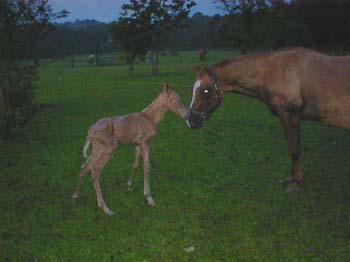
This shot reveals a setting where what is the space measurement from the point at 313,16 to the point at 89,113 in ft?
98.0

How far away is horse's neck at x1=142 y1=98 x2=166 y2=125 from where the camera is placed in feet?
25.6

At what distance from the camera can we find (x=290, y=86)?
818 cm

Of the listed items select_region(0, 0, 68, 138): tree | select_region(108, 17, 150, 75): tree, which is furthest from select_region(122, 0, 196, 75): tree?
select_region(0, 0, 68, 138): tree

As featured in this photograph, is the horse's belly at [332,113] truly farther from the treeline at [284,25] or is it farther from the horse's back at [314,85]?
A: the treeline at [284,25]

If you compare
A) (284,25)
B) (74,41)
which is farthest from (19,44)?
(74,41)

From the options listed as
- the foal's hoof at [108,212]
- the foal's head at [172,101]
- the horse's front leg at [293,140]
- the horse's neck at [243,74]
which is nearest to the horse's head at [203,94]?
the horse's neck at [243,74]

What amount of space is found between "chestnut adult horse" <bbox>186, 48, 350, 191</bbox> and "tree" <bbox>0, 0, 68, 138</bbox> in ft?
23.0

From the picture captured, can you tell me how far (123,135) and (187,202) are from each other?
1.51 metres

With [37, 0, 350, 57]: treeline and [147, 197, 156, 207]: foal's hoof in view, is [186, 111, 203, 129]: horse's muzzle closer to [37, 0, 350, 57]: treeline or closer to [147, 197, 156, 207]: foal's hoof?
[147, 197, 156, 207]: foal's hoof

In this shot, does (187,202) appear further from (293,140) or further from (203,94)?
(293,140)

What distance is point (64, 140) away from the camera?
42.4 ft

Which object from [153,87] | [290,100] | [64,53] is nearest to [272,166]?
[290,100]

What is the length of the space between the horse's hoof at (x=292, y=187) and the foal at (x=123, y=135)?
7.41 ft

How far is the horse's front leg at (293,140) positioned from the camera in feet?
27.1
